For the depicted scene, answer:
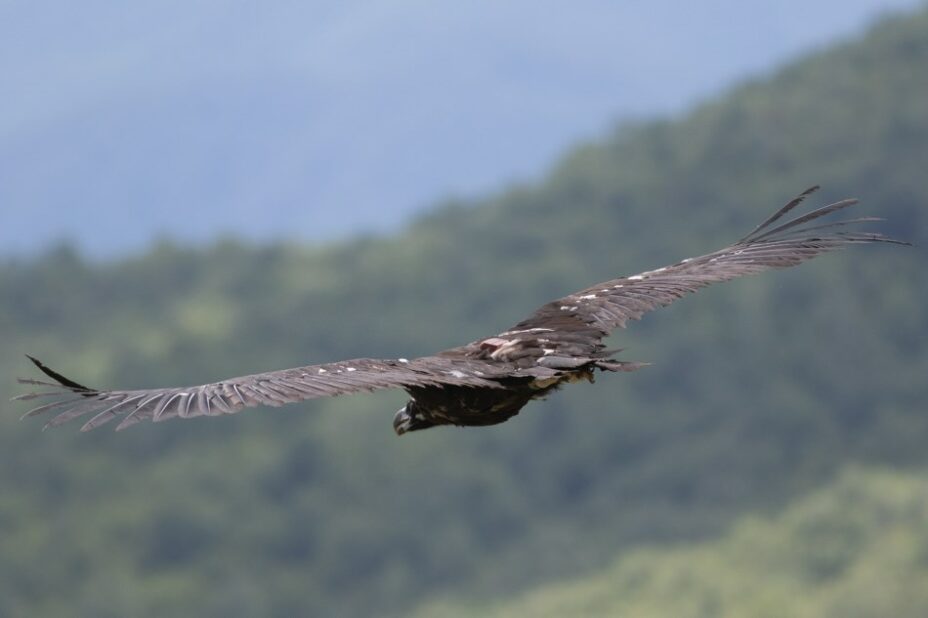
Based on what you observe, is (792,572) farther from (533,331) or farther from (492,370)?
(492,370)

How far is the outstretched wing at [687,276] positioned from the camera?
11930 millimetres

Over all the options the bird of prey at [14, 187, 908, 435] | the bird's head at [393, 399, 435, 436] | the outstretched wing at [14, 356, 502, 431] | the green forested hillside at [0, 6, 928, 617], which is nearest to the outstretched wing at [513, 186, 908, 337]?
the bird of prey at [14, 187, 908, 435]

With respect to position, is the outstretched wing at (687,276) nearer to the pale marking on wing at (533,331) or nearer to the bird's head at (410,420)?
the pale marking on wing at (533,331)

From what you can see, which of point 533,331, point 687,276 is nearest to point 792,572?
point 687,276

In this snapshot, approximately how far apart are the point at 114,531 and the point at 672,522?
20200 millimetres

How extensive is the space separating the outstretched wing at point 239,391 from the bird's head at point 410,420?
1.13 m

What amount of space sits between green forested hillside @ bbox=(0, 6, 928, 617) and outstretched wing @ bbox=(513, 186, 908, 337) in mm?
52782

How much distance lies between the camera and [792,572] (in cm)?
6016

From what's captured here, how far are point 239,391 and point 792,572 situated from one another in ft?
171

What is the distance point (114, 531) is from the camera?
71.6 m

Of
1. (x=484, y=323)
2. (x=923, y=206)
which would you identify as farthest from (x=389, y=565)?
(x=923, y=206)

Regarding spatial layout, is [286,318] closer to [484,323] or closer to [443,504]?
[484,323]

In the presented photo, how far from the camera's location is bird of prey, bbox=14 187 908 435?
957 cm

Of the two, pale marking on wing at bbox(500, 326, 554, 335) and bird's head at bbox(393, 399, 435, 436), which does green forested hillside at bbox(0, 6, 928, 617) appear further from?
pale marking on wing at bbox(500, 326, 554, 335)
